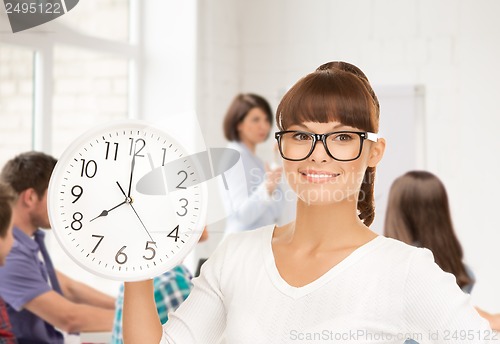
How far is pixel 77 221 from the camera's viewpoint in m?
1.20

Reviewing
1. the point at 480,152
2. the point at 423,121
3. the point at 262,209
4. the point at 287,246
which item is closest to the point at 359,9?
the point at 423,121

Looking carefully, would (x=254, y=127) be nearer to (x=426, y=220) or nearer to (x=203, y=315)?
(x=426, y=220)

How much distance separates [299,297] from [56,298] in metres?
1.45

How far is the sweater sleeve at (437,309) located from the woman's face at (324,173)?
15 cm

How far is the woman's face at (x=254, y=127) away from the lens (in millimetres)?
4102

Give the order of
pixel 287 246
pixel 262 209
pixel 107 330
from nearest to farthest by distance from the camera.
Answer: pixel 287 246 → pixel 107 330 → pixel 262 209

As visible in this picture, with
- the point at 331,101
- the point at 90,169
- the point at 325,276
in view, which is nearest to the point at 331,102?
the point at 331,101

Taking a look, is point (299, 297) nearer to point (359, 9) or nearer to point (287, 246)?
point (287, 246)

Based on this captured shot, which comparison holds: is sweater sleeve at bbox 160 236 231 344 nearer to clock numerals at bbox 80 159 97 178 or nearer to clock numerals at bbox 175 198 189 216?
clock numerals at bbox 175 198 189 216

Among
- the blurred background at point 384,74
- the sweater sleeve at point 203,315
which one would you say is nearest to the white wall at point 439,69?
the blurred background at point 384,74

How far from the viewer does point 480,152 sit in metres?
4.45

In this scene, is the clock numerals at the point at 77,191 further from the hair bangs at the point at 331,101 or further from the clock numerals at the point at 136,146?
the hair bangs at the point at 331,101

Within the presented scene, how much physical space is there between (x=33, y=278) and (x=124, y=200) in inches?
52.7

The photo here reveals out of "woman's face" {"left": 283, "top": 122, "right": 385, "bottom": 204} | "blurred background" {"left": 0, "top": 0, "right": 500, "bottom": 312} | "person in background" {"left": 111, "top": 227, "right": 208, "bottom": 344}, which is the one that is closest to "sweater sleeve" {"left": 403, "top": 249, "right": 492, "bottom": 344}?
"woman's face" {"left": 283, "top": 122, "right": 385, "bottom": 204}
